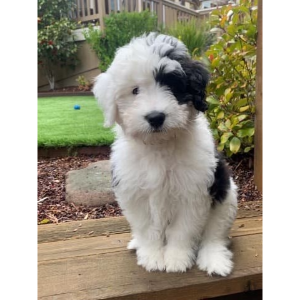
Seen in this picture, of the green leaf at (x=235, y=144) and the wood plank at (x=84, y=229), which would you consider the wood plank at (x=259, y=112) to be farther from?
the wood plank at (x=84, y=229)

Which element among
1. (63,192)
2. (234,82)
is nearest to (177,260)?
(63,192)

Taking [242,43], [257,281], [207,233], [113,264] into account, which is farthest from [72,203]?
[242,43]

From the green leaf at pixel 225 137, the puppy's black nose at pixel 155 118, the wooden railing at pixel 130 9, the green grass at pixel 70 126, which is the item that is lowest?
the green grass at pixel 70 126

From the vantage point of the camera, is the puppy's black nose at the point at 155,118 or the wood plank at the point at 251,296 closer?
the puppy's black nose at the point at 155,118

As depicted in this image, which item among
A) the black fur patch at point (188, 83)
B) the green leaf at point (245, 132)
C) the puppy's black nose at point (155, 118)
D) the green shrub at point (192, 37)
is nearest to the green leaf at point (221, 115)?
the green leaf at point (245, 132)

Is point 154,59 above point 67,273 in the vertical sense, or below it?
above
